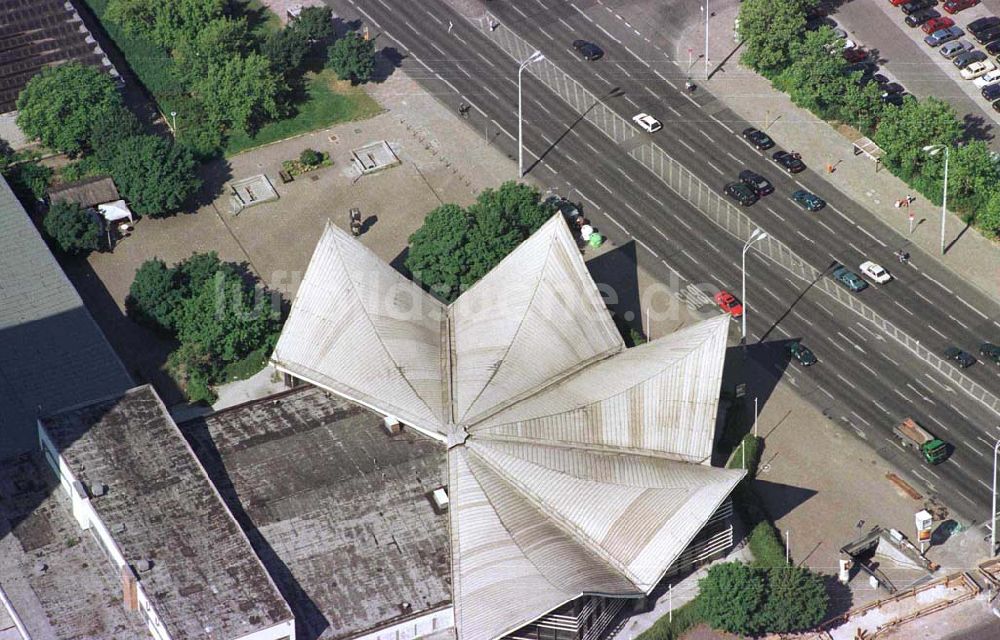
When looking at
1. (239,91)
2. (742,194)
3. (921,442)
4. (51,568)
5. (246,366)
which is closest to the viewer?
(51,568)

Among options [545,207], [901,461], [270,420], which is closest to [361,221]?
[545,207]

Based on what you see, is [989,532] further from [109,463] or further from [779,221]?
[109,463]

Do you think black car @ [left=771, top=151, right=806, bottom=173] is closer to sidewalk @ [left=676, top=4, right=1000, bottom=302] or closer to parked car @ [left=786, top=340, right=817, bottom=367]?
sidewalk @ [left=676, top=4, right=1000, bottom=302]

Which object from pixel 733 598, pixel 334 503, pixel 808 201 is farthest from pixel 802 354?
pixel 334 503

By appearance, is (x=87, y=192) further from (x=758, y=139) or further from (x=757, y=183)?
(x=758, y=139)

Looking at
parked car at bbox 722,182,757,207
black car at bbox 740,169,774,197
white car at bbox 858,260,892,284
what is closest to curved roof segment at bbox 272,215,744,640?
white car at bbox 858,260,892,284

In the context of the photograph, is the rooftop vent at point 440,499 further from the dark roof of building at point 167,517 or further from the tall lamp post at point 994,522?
the tall lamp post at point 994,522

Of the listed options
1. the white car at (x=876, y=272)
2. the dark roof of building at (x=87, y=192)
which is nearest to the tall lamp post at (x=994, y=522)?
the white car at (x=876, y=272)
